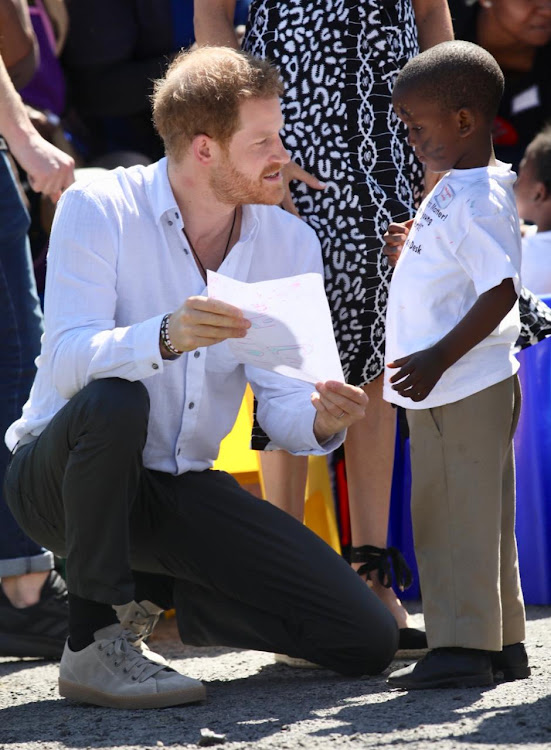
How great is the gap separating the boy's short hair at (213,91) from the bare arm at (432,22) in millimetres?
564

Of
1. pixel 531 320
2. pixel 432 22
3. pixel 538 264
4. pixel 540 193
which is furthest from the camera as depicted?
pixel 540 193

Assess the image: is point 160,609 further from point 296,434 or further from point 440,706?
point 440,706

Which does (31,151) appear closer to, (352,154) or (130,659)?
(352,154)

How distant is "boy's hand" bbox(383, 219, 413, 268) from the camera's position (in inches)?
97.0

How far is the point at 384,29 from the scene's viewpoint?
2732 millimetres

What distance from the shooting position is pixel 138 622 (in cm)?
243

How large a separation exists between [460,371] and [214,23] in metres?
1.13

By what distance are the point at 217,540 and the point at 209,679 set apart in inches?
12.4

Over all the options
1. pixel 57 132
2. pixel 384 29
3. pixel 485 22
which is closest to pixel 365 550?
pixel 384 29

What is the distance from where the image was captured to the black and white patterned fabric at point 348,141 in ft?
8.83

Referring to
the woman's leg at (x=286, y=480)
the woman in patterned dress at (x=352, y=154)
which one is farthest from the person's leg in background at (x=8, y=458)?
the woman in patterned dress at (x=352, y=154)

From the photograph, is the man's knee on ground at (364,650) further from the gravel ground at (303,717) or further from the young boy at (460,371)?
the young boy at (460,371)

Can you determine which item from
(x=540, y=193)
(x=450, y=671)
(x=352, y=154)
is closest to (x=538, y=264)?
(x=540, y=193)

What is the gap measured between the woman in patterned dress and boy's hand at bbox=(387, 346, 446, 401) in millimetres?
561
